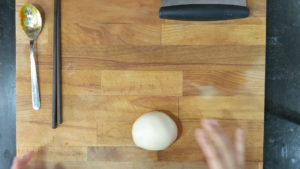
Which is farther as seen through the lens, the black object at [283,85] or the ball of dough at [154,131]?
the black object at [283,85]

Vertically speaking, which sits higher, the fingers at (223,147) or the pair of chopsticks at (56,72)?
the pair of chopsticks at (56,72)

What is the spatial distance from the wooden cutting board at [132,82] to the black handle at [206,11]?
0.10 ft

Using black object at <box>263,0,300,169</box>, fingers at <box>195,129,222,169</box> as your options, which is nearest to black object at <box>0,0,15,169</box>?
fingers at <box>195,129,222,169</box>

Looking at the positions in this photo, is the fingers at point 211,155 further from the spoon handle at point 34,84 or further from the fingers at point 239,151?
the spoon handle at point 34,84

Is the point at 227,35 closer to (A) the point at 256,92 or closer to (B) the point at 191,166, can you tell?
(A) the point at 256,92

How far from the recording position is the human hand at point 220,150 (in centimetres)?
55

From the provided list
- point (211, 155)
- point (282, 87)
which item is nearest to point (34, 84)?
point (211, 155)

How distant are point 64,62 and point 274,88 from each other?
2.20 feet

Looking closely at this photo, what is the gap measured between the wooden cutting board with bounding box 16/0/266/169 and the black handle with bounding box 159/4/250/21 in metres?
0.03

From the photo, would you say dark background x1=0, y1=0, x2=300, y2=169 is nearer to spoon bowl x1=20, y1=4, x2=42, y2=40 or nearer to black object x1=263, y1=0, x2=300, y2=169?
black object x1=263, y1=0, x2=300, y2=169

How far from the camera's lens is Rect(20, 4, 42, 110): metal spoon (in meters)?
0.64

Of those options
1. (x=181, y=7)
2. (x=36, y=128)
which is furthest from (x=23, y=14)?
(x=181, y=7)

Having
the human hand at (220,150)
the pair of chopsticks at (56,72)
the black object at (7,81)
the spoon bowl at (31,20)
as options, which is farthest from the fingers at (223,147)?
the black object at (7,81)

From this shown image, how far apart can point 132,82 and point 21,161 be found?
377 millimetres
